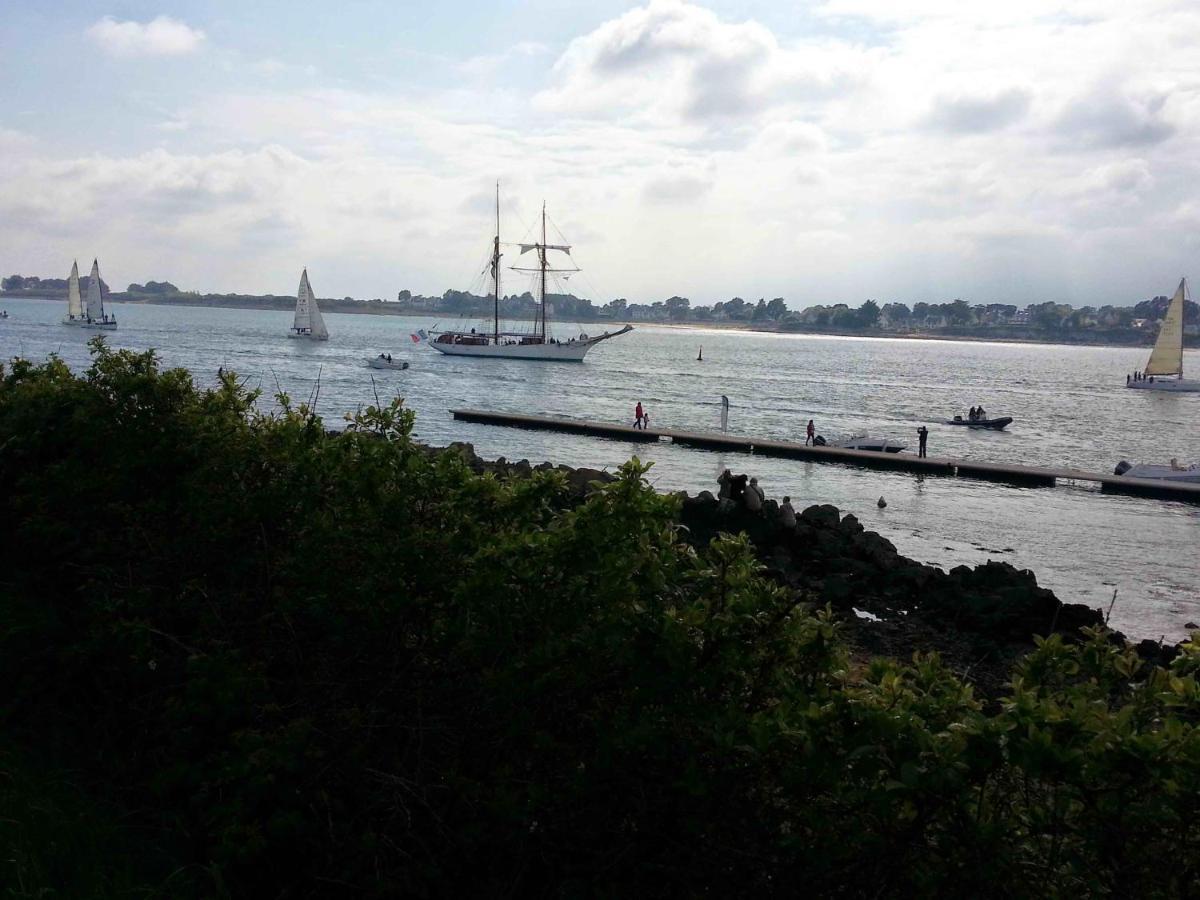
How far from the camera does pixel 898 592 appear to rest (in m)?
17.3

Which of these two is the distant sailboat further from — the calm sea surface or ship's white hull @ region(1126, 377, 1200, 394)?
ship's white hull @ region(1126, 377, 1200, 394)

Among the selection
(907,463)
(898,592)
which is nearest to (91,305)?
(907,463)

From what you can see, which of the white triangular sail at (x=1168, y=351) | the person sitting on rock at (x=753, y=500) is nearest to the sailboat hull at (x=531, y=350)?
the white triangular sail at (x=1168, y=351)

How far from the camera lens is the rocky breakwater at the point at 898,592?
14359 mm

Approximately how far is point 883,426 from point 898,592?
45434 millimetres

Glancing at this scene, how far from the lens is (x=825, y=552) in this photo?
63.9 ft

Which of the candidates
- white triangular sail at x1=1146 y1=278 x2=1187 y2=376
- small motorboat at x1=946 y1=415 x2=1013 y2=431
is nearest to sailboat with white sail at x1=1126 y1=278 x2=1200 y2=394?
white triangular sail at x1=1146 y1=278 x2=1187 y2=376

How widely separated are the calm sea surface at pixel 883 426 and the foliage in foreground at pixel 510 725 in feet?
37.1

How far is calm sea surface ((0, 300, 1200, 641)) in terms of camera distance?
24.3 m

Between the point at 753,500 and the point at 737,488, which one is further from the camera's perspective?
the point at 737,488

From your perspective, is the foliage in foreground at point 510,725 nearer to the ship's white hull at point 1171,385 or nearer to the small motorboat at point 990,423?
the small motorboat at point 990,423

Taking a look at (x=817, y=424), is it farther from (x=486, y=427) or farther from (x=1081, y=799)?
(x=1081, y=799)

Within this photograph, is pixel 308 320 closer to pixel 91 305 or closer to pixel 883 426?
pixel 91 305

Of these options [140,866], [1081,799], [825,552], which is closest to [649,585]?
[1081,799]
